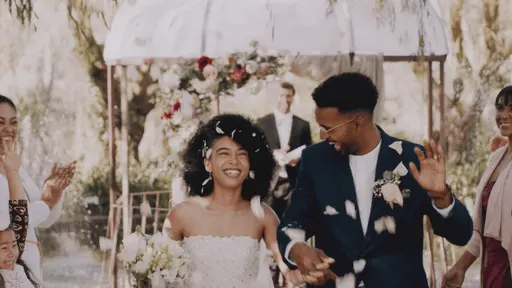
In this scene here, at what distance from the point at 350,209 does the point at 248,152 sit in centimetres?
82

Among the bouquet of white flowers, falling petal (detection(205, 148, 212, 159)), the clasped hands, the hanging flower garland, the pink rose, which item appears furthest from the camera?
the hanging flower garland

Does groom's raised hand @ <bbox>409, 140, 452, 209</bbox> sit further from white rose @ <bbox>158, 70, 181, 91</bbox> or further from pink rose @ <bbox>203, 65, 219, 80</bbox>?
white rose @ <bbox>158, 70, 181, 91</bbox>

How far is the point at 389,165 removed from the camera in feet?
12.5

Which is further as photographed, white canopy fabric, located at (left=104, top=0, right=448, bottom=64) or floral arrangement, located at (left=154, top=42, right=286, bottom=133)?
floral arrangement, located at (left=154, top=42, right=286, bottom=133)

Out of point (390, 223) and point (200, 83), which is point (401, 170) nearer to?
point (390, 223)

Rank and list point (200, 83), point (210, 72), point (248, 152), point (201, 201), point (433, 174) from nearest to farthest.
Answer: point (433, 174) → point (248, 152) → point (201, 201) → point (210, 72) → point (200, 83)

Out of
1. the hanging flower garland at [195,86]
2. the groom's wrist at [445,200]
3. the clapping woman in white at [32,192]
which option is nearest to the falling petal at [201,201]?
the clapping woman in white at [32,192]

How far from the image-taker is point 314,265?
357cm

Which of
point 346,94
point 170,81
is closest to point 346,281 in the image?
point 346,94

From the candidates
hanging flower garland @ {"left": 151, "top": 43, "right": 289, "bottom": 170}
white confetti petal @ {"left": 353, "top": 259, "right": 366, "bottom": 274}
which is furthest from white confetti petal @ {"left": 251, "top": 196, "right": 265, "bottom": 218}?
hanging flower garland @ {"left": 151, "top": 43, "right": 289, "bottom": 170}

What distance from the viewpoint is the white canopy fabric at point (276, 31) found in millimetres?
7320

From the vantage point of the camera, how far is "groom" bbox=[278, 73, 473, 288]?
12.1 feet

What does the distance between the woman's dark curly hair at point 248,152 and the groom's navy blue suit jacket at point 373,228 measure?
690 mm

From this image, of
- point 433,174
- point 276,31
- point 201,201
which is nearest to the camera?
point 433,174
